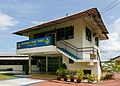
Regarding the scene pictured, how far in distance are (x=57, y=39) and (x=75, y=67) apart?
15.2 ft

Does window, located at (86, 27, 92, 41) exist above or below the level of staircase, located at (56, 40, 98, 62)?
above

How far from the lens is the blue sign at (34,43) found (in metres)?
20.9

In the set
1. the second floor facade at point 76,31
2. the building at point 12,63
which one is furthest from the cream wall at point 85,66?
the building at point 12,63

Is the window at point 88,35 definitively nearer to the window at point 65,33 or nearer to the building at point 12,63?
the window at point 65,33

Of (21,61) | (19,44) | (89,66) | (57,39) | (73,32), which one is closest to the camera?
(89,66)

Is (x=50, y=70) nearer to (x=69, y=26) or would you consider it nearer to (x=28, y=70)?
(x=28, y=70)

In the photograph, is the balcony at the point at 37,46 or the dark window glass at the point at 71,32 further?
the dark window glass at the point at 71,32

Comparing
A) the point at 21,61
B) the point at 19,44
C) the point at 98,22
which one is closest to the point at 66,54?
the point at 98,22

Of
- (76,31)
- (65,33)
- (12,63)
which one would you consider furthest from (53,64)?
(12,63)

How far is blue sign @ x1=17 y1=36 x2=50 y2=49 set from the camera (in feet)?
68.5

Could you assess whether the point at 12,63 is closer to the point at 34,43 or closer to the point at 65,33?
the point at 34,43

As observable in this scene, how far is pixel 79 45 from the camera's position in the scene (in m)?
20.6

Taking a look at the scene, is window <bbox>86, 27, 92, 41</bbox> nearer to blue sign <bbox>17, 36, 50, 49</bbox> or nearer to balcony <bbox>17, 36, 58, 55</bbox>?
balcony <bbox>17, 36, 58, 55</bbox>

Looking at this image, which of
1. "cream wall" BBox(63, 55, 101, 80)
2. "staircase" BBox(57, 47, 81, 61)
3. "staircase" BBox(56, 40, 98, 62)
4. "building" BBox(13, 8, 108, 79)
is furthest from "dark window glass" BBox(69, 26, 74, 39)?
"cream wall" BBox(63, 55, 101, 80)
